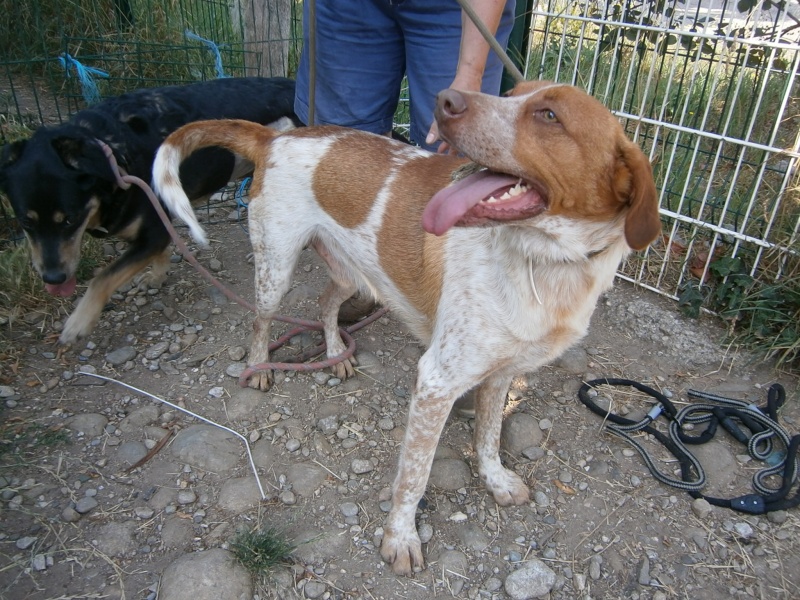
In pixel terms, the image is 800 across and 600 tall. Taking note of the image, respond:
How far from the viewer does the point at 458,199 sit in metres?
1.77

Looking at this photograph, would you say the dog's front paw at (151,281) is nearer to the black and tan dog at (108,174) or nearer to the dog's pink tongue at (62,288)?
the black and tan dog at (108,174)

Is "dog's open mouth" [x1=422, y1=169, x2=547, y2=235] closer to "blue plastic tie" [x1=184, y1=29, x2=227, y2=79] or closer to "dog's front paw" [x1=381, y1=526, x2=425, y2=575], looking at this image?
"dog's front paw" [x1=381, y1=526, x2=425, y2=575]

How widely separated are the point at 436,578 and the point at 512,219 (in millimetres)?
1314

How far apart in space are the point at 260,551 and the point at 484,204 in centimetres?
139

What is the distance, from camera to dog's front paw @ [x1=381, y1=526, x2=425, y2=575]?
7.09 ft

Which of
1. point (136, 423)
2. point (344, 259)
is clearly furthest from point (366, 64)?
point (136, 423)

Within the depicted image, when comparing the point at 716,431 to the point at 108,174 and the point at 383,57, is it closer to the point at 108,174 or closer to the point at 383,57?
the point at 383,57

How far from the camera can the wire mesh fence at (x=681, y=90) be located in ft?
10.9

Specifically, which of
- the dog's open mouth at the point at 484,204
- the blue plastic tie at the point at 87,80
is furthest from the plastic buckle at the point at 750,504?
the blue plastic tie at the point at 87,80

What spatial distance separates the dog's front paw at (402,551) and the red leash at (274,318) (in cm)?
103

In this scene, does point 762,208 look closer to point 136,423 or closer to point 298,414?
point 298,414

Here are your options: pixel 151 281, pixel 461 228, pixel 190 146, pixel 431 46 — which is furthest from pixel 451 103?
pixel 151 281

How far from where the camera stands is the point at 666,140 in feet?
12.4

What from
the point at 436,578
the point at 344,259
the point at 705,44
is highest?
the point at 705,44
